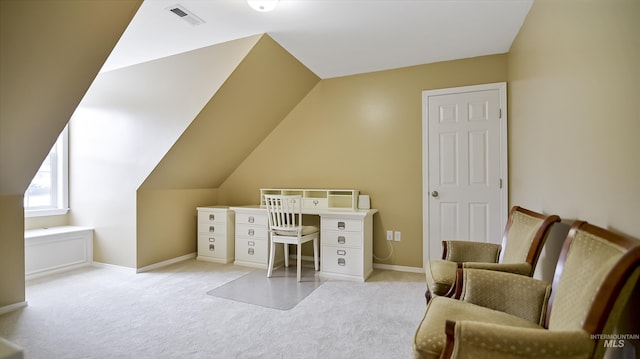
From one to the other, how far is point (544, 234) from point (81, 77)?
302cm

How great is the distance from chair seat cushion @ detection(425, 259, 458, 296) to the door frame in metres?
1.34

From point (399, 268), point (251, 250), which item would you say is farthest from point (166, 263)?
point (399, 268)

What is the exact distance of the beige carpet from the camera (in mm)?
1907

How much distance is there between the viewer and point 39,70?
181 centimetres

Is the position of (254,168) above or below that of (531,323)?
above

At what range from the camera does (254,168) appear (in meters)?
4.42

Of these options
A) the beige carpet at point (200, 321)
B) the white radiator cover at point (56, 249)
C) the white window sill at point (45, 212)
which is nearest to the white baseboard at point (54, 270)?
the white radiator cover at point (56, 249)

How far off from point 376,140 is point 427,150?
2.02 ft

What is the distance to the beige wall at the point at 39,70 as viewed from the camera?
1.61 m

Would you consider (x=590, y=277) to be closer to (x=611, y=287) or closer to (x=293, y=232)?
(x=611, y=287)

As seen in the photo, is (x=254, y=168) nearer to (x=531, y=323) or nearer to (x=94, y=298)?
(x=94, y=298)

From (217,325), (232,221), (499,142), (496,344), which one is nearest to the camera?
(496,344)

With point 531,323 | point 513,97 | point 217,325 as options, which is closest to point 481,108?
point 513,97

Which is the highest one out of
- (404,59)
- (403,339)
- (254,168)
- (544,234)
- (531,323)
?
(404,59)
